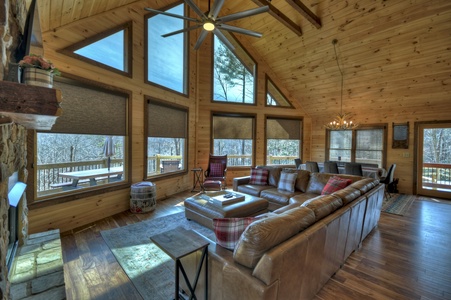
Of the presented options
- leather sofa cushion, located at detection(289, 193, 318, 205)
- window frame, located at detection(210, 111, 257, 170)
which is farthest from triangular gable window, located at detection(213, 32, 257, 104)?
leather sofa cushion, located at detection(289, 193, 318, 205)

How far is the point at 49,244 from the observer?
2.36 m

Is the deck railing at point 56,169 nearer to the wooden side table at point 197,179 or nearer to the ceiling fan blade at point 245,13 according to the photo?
the wooden side table at point 197,179

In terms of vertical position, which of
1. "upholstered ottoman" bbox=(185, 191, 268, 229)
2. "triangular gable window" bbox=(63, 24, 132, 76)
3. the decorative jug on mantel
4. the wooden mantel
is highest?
"triangular gable window" bbox=(63, 24, 132, 76)

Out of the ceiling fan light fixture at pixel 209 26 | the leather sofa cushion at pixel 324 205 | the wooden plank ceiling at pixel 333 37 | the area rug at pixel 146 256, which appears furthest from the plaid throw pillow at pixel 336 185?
the wooden plank ceiling at pixel 333 37

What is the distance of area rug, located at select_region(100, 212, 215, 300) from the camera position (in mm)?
2003

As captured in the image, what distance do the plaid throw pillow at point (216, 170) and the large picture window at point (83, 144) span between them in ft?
7.43

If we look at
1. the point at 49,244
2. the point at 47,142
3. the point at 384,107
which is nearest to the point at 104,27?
the point at 47,142

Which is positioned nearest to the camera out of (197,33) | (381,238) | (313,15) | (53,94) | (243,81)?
(53,94)

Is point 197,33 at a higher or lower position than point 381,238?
higher

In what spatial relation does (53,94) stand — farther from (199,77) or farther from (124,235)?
(199,77)

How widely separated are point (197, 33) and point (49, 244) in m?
5.73

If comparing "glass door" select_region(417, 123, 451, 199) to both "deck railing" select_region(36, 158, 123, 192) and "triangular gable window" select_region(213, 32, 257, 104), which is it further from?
"deck railing" select_region(36, 158, 123, 192)

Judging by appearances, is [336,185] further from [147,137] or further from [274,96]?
[274,96]

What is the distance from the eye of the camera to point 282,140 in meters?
7.23
